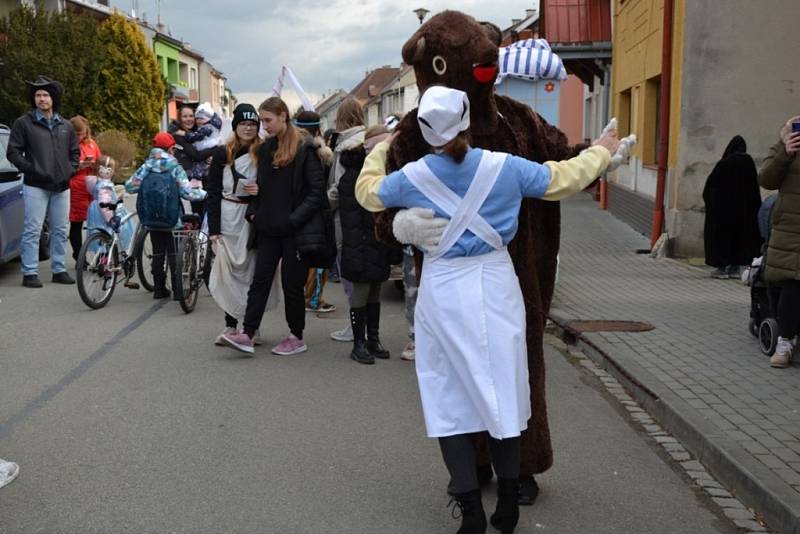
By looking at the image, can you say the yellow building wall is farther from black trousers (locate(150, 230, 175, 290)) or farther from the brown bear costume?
the brown bear costume

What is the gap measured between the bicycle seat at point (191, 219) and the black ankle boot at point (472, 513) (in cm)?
692

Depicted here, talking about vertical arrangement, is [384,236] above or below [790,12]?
below

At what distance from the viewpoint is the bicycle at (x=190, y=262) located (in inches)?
368

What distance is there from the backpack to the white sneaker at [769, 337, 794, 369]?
572 centimetres

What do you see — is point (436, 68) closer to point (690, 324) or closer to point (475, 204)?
point (475, 204)

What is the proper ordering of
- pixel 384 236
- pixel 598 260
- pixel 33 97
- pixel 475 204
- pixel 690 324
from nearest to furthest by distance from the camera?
1. pixel 475 204
2. pixel 384 236
3. pixel 690 324
4. pixel 33 97
5. pixel 598 260

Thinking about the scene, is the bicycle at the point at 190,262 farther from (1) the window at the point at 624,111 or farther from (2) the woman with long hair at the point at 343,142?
(1) the window at the point at 624,111

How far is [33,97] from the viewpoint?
36.3 feet

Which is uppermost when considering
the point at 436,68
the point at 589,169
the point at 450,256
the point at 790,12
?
the point at 790,12

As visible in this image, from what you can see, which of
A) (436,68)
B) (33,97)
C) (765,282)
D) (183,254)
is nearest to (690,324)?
(765,282)

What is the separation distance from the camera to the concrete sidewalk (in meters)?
4.82

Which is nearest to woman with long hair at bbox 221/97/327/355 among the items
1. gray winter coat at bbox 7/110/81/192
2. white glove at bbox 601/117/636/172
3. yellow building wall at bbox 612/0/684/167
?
white glove at bbox 601/117/636/172

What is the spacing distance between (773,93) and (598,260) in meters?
3.29

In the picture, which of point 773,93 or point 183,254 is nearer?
point 183,254
